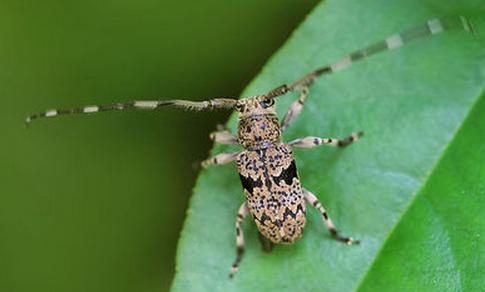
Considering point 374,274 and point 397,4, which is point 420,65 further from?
point 374,274

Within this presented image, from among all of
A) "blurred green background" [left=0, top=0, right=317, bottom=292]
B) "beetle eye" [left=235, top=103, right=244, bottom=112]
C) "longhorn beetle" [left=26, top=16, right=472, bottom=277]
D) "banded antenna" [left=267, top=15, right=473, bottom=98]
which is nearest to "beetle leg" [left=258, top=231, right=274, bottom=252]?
"longhorn beetle" [left=26, top=16, right=472, bottom=277]

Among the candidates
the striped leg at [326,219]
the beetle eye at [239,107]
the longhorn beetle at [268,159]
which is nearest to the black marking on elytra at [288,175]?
the longhorn beetle at [268,159]

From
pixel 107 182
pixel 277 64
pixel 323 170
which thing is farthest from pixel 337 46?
pixel 107 182

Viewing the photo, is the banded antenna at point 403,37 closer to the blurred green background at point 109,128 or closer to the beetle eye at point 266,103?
the beetle eye at point 266,103

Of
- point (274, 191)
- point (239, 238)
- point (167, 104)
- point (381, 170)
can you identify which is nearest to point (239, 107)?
point (167, 104)

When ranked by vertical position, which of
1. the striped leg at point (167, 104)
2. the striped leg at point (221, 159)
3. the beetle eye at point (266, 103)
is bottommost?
the striped leg at point (221, 159)

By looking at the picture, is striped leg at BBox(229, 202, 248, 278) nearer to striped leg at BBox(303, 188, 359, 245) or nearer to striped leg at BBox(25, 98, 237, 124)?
striped leg at BBox(303, 188, 359, 245)

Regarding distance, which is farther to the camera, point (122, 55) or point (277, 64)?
point (122, 55)
